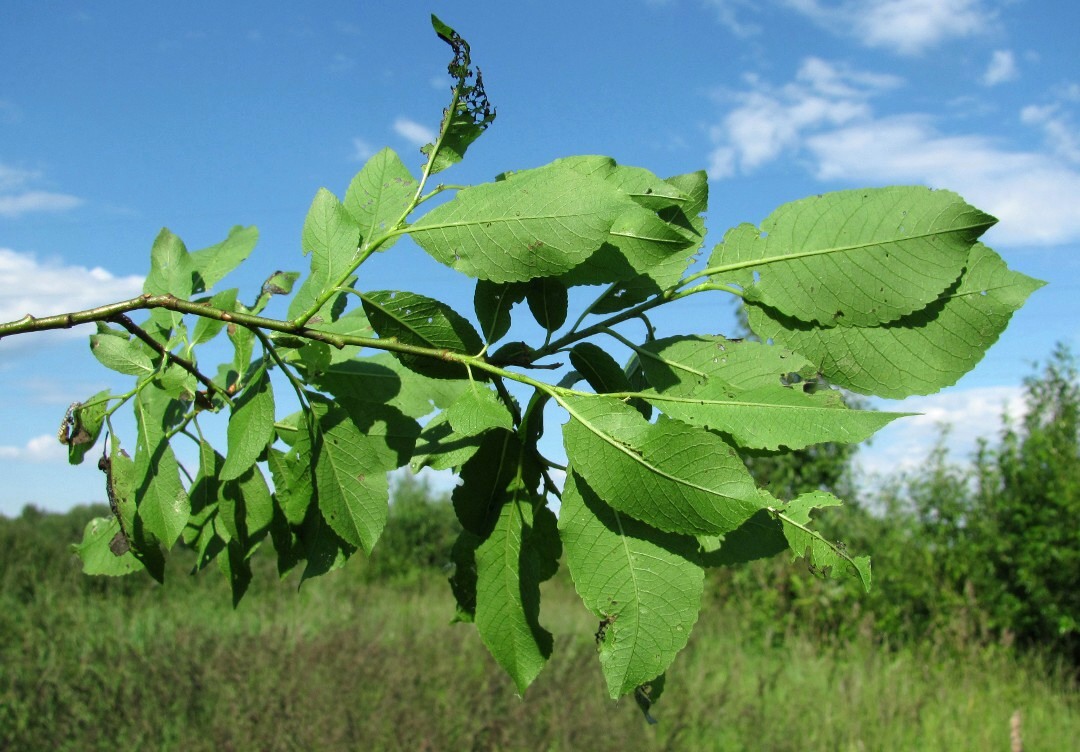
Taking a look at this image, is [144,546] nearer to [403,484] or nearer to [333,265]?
[333,265]

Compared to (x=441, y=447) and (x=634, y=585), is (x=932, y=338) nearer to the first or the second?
(x=634, y=585)

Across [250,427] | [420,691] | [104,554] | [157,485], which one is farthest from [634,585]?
[420,691]

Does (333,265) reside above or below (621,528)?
above

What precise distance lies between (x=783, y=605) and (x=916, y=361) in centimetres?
688

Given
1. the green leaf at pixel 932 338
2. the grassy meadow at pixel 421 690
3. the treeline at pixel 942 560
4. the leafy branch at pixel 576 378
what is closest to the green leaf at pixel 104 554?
the leafy branch at pixel 576 378

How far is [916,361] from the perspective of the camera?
68 cm

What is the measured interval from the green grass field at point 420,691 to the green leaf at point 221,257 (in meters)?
3.12

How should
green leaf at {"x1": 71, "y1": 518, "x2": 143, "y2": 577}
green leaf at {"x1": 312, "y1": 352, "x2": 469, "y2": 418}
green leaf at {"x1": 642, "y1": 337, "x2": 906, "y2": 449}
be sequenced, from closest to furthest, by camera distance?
green leaf at {"x1": 642, "y1": 337, "x2": 906, "y2": 449}, green leaf at {"x1": 312, "y1": 352, "x2": 469, "y2": 418}, green leaf at {"x1": 71, "y1": 518, "x2": 143, "y2": 577}

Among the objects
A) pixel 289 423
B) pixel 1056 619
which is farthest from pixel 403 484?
pixel 289 423

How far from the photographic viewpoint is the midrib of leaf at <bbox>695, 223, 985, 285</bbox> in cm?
65

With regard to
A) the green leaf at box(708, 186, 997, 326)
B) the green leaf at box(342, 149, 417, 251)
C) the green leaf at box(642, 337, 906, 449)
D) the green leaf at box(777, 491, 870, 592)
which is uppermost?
the green leaf at box(342, 149, 417, 251)

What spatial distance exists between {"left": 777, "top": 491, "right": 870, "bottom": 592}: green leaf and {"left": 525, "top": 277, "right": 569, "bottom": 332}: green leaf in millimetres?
240

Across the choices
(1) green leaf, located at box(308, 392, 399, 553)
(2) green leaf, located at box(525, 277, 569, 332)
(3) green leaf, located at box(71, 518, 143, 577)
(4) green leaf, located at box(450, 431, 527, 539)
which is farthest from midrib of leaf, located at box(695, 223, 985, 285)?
(3) green leaf, located at box(71, 518, 143, 577)

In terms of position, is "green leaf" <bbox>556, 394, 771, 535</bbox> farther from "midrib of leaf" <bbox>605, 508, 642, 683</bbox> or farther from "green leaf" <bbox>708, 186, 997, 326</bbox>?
"green leaf" <bbox>708, 186, 997, 326</bbox>
